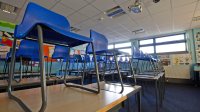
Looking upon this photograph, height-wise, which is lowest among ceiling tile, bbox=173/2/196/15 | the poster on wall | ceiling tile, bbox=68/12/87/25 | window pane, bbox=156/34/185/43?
the poster on wall

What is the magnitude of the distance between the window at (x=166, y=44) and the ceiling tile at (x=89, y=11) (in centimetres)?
456

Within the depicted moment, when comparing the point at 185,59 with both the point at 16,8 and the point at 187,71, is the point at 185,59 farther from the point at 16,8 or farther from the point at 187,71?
the point at 16,8

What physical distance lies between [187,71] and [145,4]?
13.3 ft

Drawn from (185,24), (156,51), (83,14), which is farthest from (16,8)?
(156,51)

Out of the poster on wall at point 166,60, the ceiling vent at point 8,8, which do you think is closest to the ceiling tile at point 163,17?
the poster on wall at point 166,60

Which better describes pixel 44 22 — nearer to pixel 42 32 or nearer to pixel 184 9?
pixel 42 32

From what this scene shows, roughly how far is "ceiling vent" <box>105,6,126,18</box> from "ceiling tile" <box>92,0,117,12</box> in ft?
0.71

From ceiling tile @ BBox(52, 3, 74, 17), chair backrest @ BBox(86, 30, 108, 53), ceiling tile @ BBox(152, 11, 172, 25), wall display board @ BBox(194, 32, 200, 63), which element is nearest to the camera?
chair backrest @ BBox(86, 30, 108, 53)

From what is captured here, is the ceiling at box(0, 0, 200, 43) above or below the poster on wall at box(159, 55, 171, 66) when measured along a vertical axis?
above

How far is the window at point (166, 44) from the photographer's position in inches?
235

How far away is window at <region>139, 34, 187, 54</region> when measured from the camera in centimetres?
598

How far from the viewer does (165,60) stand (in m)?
5.96

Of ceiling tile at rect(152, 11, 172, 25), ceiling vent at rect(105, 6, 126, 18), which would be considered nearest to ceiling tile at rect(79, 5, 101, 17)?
ceiling vent at rect(105, 6, 126, 18)

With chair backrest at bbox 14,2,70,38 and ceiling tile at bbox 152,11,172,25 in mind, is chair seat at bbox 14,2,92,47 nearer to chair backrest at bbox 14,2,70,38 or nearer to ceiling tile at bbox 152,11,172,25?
chair backrest at bbox 14,2,70,38
